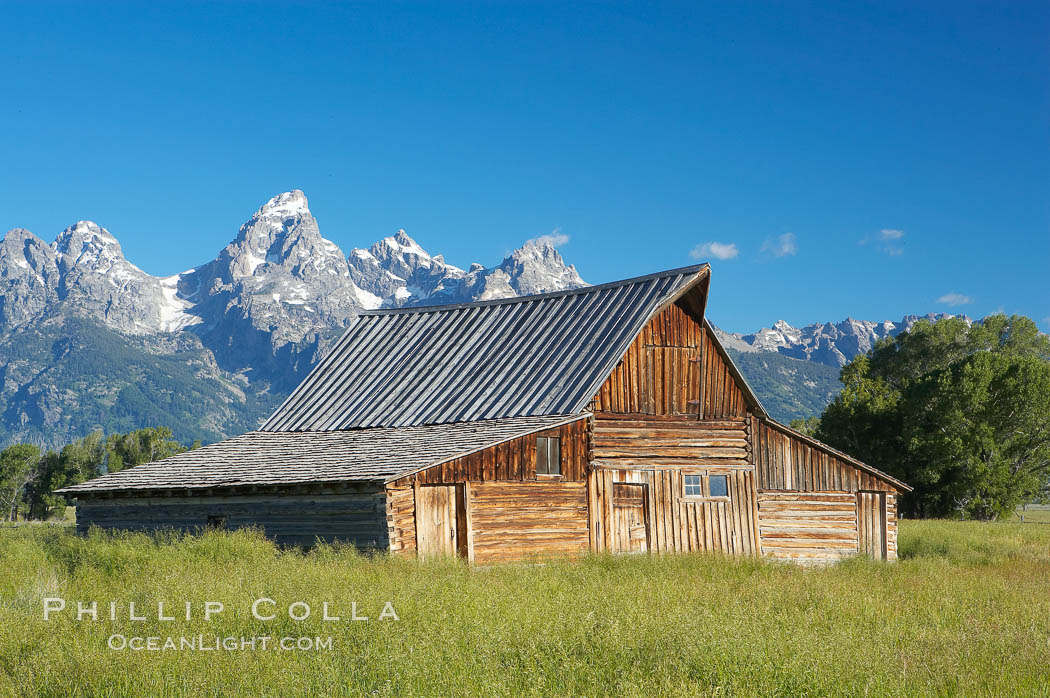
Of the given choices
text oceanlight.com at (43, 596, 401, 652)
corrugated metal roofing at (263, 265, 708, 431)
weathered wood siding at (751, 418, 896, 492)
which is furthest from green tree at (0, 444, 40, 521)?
text oceanlight.com at (43, 596, 401, 652)

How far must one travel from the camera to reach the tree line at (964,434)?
46.8 metres

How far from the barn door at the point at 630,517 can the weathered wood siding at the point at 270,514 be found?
6103 millimetres

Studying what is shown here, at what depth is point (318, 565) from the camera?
1616 centimetres

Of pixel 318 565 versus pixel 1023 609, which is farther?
pixel 318 565

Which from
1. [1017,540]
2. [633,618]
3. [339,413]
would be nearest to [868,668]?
Result: [633,618]

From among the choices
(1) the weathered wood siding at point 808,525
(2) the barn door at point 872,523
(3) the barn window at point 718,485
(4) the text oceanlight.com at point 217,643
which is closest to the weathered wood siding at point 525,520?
(3) the barn window at point 718,485

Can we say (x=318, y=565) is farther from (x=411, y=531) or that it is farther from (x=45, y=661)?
(x=45, y=661)

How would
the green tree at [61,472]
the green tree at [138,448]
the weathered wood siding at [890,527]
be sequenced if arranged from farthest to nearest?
1. the green tree at [138,448]
2. the green tree at [61,472]
3. the weathered wood siding at [890,527]

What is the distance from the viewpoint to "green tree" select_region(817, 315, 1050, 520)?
154ft

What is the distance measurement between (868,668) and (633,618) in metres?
2.97

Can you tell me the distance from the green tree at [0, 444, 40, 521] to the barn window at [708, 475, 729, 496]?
218ft

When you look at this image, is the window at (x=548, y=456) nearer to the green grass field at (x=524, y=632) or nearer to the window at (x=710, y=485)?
the window at (x=710, y=485)

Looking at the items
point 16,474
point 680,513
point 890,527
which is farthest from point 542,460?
point 16,474

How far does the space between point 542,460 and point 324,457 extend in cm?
487
